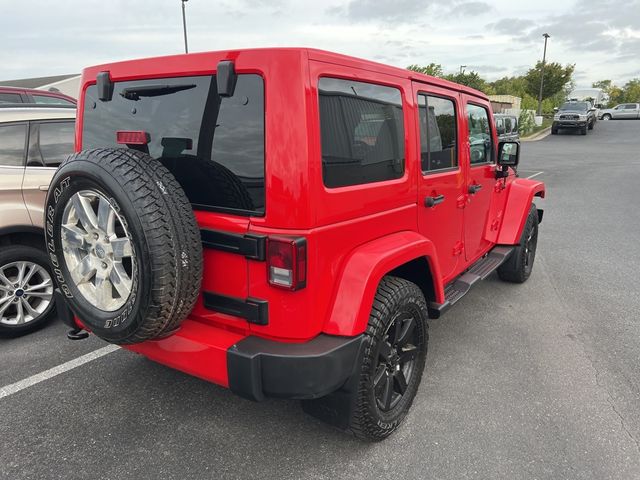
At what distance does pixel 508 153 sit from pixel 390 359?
242cm

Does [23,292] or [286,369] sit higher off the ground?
[286,369]

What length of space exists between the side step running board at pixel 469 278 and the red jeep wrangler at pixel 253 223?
37 cm

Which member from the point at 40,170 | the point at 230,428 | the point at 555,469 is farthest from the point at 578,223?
the point at 40,170

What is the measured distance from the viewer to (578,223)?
310 inches

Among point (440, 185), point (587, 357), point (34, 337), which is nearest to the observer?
point (440, 185)

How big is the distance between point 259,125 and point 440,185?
56.3 inches

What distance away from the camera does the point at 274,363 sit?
80.7 inches

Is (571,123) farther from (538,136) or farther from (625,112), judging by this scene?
(625,112)

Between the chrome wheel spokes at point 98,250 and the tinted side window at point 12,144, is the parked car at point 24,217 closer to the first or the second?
the tinted side window at point 12,144

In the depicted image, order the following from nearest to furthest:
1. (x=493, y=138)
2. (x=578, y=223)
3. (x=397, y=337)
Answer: (x=397, y=337)
(x=493, y=138)
(x=578, y=223)

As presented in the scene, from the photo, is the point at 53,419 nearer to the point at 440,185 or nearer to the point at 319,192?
the point at 319,192

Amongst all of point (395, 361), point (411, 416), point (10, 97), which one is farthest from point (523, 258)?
point (10, 97)

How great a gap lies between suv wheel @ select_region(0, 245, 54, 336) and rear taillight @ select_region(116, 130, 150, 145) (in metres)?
2.00

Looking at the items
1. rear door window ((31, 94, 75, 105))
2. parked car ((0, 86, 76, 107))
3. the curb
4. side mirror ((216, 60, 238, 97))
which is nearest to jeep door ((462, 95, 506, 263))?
side mirror ((216, 60, 238, 97))
